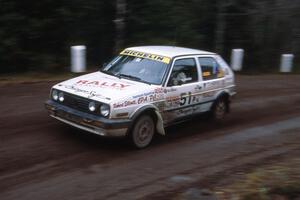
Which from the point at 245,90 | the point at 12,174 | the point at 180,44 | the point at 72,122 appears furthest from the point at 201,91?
the point at 180,44

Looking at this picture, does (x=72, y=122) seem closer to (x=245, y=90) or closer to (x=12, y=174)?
(x=12, y=174)

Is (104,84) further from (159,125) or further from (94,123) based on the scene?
Result: (159,125)

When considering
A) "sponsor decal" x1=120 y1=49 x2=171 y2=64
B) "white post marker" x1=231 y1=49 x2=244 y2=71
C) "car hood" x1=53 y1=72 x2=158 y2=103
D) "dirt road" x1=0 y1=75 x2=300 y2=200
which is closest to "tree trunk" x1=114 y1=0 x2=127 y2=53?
"white post marker" x1=231 y1=49 x2=244 y2=71

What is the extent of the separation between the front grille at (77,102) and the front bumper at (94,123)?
0.06 metres

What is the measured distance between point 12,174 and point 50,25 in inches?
382

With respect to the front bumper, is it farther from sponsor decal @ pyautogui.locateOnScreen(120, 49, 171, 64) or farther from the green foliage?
the green foliage

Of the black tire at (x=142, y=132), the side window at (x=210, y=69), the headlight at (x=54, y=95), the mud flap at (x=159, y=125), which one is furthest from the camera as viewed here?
the side window at (x=210, y=69)

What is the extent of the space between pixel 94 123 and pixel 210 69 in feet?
10.8

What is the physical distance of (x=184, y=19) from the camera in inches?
781

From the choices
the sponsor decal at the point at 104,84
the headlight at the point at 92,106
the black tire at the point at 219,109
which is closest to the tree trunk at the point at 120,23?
the black tire at the point at 219,109

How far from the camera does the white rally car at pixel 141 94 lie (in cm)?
795

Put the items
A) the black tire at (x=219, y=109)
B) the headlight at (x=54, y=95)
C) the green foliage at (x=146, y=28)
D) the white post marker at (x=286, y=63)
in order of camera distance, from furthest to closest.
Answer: the white post marker at (x=286, y=63) → the green foliage at (x=146, y=28) → the black tire at (x=219, y=109) → the headlight at (x=54, y=95)

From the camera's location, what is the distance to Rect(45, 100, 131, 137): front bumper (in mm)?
7836

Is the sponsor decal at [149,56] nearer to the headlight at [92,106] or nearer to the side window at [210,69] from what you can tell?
the side window at [210,69]
